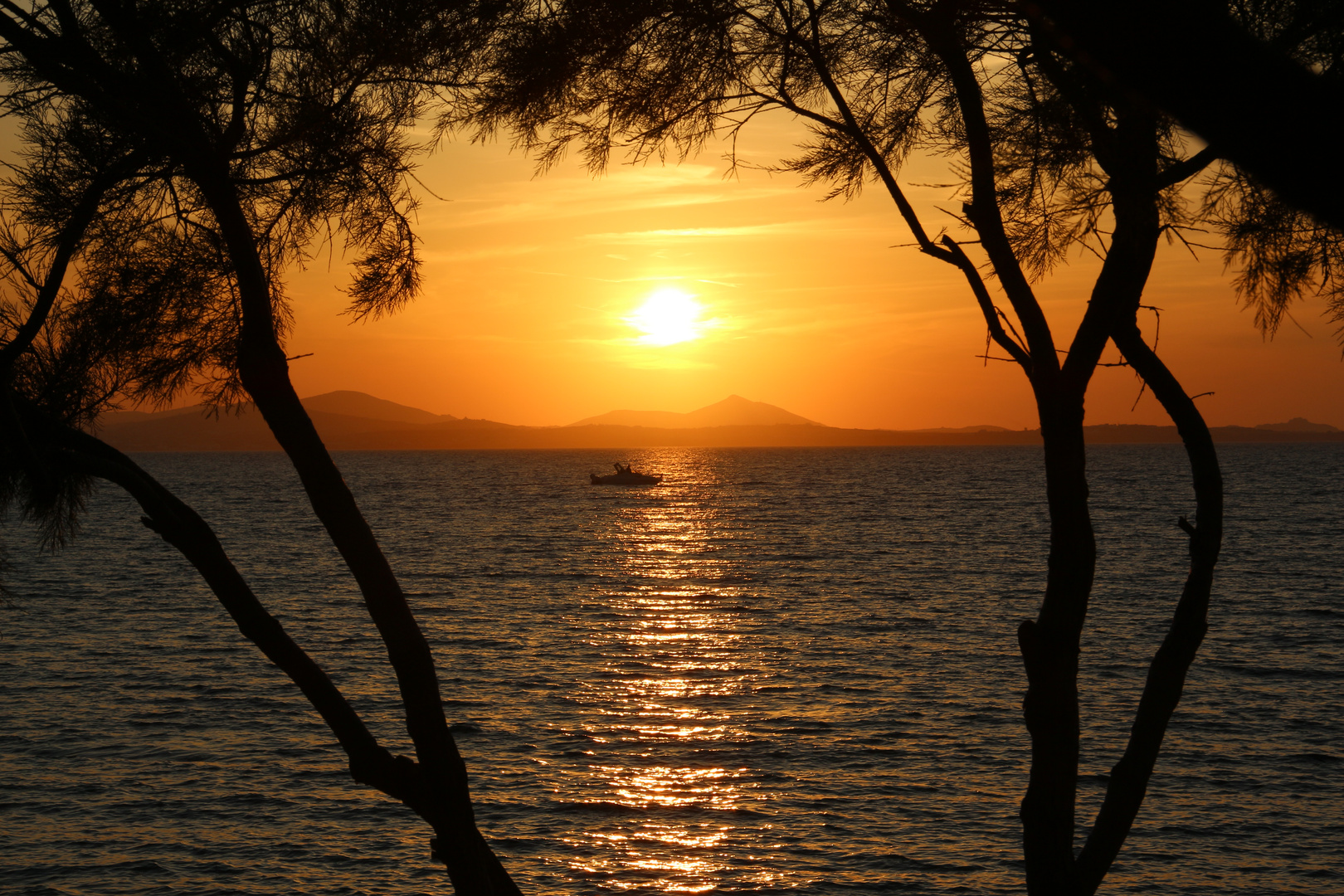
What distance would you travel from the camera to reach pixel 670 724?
69.6ft

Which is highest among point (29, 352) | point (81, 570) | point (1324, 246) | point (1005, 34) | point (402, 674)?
point (1005, 34)

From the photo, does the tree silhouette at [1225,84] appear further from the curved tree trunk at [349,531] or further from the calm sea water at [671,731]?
the calm sea water at [671,731]

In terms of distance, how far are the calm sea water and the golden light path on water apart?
81 mm

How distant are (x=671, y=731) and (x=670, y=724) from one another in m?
0.52

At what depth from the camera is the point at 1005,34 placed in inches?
198

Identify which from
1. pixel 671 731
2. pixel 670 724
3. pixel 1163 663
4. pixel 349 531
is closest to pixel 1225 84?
pixel 1163 663

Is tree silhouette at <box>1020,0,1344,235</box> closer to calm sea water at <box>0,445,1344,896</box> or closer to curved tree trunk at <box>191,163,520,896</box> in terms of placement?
curved tree trunk at <box>191,163,520,896</box>

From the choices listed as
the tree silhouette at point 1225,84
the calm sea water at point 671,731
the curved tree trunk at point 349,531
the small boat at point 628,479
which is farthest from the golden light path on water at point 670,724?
the small boat at point 628,479

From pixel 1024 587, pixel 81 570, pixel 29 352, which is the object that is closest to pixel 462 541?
pixel 81 570

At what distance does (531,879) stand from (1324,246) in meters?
12.2

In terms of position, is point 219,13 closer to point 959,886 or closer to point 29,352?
point 29,352

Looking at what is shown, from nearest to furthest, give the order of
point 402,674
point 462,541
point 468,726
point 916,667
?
point 402,674 → point 468,726 → point 916,667 → point 462,541

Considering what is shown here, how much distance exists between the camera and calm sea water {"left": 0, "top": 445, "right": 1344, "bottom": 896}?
14.7m

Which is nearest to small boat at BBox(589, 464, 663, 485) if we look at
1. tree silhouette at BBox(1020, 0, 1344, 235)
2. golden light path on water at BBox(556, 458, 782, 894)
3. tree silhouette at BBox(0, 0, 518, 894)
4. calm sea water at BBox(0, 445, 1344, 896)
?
calm sea water at BBox(0, 445, 1344, 896)
